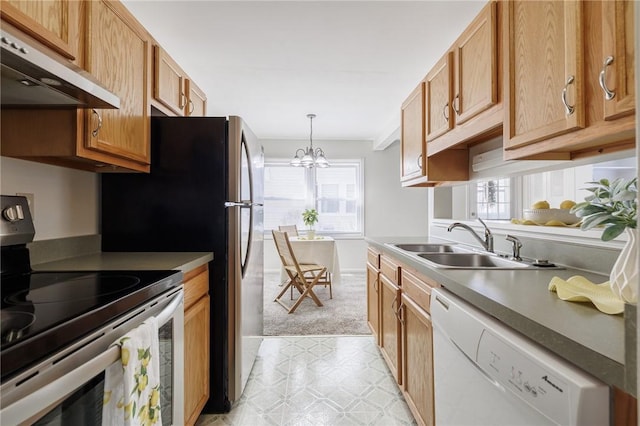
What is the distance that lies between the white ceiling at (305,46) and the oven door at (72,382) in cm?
186

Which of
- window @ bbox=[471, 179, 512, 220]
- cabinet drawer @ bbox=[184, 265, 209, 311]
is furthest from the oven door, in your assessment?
window @ bbox=[471, 179, 512, 220]

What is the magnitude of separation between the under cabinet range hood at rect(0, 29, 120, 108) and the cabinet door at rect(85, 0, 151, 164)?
162mm

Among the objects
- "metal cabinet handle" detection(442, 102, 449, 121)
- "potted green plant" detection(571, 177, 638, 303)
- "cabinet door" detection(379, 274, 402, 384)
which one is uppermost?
"metal cabinet handle" detection(442, 102, 449, 121)

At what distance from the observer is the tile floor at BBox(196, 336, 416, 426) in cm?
178

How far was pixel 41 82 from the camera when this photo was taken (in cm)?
98

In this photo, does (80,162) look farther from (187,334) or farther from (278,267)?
(278,267)

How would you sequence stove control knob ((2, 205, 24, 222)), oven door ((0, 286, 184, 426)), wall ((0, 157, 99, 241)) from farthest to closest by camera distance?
1. wall ((0, 157, 99, 241))
2. stove control knob ((2, 205, 24, 222))
3. oven door ((0, 286, 184, 426))

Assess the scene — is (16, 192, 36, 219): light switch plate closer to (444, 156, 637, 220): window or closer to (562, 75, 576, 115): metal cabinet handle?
(562, 75, 576, 115): metal cabinet handle

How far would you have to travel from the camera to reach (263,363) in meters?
2.41

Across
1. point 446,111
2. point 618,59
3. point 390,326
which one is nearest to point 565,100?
point 618,59

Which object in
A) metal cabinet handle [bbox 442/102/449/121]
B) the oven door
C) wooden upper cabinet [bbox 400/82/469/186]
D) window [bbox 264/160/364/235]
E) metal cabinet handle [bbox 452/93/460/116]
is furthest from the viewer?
window [bbox 264/160/364/235]

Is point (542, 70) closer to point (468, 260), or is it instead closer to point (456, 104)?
point (456, 104)

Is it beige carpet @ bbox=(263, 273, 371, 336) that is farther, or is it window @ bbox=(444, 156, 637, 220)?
beige carpet @ bbox=(263, 273, 371, 336)

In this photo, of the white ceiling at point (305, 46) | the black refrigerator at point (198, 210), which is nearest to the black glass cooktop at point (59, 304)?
the black refrigerator at point (198, 210)
